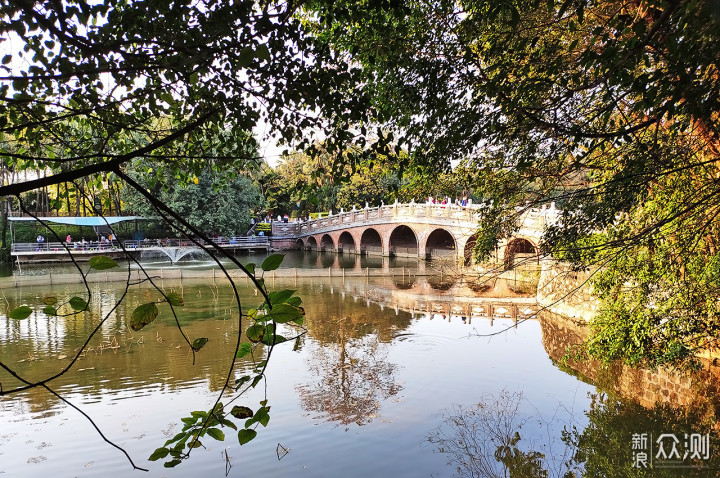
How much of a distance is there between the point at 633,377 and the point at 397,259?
21.9 meters

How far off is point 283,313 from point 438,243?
29.1 meters

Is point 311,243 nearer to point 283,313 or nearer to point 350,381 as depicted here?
point 350,381

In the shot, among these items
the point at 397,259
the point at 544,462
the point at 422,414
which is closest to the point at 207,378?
the point at 422,414

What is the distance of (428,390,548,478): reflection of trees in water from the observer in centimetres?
573

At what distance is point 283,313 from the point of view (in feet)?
4.57

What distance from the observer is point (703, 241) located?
21.2 feet

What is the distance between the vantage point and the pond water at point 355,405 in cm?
597

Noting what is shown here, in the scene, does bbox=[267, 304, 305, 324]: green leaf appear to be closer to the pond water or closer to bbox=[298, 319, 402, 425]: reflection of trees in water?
the pond water

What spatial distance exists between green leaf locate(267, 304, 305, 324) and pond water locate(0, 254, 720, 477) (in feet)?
8.51

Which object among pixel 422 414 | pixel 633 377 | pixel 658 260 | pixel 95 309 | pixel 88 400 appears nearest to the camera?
pixel 658 260

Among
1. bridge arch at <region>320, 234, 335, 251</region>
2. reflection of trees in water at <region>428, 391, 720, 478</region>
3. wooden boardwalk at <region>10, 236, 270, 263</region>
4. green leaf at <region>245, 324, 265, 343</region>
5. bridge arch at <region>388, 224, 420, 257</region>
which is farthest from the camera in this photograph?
bridge arch at <region>320, 234, 335, 251</region>

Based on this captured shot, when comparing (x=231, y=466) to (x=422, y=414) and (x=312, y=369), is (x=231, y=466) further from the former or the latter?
(x=312, y=369)

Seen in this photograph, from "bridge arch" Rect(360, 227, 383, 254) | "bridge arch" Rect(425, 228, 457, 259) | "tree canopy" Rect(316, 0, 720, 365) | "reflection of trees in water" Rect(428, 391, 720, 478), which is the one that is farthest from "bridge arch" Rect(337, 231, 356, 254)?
"reflection of trees in water" Rect(428, 391, 720, 478)

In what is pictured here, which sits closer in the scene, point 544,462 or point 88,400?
point 544,462
